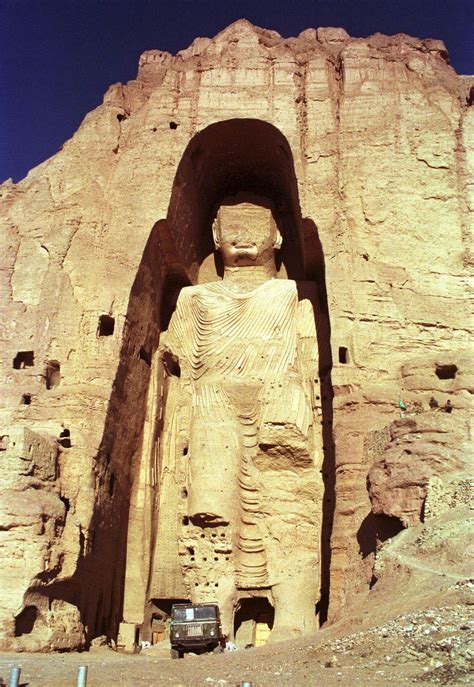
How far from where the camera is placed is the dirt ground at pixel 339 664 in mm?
6543

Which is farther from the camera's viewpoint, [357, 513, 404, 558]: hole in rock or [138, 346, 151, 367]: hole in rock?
[138, 346, 151, 367]: hole in rock

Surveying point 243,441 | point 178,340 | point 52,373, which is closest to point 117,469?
point 52,373

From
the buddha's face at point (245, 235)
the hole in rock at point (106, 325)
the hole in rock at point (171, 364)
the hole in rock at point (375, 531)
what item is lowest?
the hole in rock at point (375, 531)

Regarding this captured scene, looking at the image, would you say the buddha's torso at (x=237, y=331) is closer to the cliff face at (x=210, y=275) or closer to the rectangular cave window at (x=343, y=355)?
the cliff face at (x=210, y=275)

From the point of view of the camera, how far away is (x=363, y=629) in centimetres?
815

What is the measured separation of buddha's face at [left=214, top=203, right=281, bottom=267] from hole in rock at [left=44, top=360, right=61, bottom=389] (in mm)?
4783

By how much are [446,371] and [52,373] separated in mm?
6525

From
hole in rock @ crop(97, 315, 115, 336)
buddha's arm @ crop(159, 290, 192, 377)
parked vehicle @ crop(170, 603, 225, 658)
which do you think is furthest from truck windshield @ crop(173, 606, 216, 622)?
buddha's arm @ crop(159, 290, 192, 377)

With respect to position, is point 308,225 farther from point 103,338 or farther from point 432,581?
point 432,581

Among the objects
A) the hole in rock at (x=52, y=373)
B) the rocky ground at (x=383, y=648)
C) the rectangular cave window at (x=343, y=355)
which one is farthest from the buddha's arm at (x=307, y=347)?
the rocky ground at (x=383, y=648)

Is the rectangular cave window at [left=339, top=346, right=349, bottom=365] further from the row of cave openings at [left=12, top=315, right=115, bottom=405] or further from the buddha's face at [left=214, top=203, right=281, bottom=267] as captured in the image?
the buddha's face at [left=214, top=203, right=281, bottom=267]

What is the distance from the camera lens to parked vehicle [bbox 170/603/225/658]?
34.0 ft

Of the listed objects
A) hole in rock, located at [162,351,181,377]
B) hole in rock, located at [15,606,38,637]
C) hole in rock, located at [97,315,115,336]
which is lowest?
hole in rock, located at [15,606,38,637]

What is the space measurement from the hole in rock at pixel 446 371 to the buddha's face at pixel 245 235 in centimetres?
520
